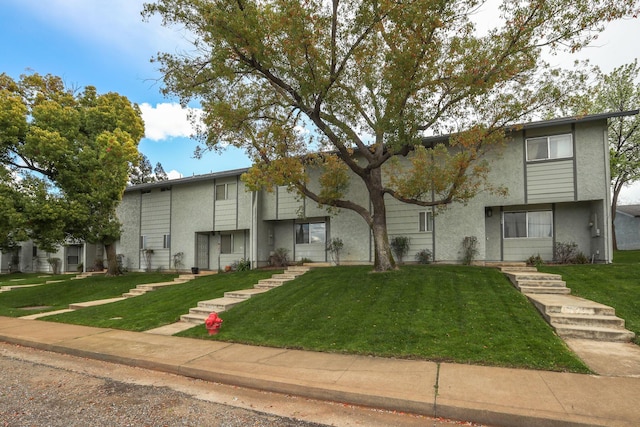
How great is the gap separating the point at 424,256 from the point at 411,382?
419 inches

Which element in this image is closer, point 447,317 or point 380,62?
point 447,317

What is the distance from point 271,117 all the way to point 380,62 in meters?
4.22

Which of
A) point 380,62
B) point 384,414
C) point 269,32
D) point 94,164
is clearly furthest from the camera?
point 94,164

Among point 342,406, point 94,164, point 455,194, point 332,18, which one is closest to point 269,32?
point 332,18

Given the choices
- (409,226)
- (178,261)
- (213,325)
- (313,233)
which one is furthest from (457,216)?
(178,261)

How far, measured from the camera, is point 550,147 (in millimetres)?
14070

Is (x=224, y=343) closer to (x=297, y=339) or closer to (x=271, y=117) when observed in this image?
(x=297, y=339)

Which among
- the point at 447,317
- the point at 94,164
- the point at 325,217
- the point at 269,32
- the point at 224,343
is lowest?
the point at 224,343

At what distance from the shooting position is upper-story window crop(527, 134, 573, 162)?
13.8 meters

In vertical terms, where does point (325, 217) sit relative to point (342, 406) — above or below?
above

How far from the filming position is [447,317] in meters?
8.16

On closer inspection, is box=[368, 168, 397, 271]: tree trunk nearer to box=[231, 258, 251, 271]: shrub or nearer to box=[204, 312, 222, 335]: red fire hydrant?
box=[204, 312, 222, 335]: red fire hydrant

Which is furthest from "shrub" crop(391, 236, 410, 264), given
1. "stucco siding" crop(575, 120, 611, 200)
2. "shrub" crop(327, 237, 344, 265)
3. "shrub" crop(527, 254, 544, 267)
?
"stucco siding" crop(575, 120, 611, 200)

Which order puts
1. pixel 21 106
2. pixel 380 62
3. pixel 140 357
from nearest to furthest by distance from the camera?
pixel 140 357 < pixel 380 62 < pixel 21 106
